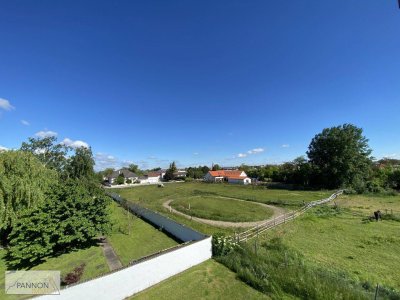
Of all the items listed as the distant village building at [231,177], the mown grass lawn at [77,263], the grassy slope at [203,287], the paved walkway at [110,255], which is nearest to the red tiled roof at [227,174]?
the distant village building at [231,177]

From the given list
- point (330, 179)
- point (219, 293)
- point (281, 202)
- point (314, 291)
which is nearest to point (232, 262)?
point (219, 293)

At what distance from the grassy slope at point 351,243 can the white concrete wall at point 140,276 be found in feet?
24.0

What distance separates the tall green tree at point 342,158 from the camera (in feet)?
157

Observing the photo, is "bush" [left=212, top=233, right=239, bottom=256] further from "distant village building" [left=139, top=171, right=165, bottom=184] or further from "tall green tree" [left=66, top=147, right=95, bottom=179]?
"distant village building" [left=139, top=171, right=165, bottom=184]

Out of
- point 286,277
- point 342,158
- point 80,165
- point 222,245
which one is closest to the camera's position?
point 286,277

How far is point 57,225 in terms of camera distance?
14992 millimetres

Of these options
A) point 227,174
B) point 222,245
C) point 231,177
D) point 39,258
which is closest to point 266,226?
point 222,245

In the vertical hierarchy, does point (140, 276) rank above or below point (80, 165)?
below

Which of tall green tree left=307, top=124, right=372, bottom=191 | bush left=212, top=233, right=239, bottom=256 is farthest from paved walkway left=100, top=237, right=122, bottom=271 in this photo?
tall green tree left=307, top=124, right=372, bottom=191

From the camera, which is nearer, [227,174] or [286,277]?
[286,277]

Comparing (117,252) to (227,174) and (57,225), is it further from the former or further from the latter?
(227,174)

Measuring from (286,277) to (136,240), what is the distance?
1267cm

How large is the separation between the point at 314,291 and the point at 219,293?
4197mm

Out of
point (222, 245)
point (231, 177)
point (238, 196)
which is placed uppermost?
point (231, 177)
